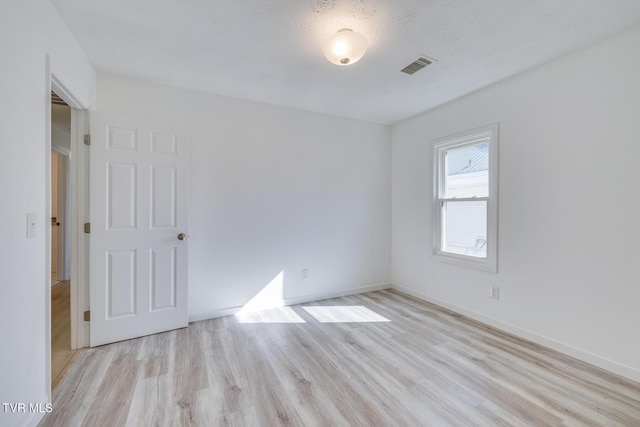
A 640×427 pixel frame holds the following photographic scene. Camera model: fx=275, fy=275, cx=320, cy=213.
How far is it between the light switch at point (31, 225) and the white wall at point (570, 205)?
12.0 feet

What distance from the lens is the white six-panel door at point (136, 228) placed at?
2430mm

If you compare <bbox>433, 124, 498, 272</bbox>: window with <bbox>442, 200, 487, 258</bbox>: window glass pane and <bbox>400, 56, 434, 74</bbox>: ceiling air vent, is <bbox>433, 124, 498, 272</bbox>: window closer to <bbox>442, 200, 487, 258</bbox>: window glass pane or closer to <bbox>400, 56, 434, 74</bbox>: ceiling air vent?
<bbox>442, 200, 487, 258</bbox>: window glass pane

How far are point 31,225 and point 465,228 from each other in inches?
146

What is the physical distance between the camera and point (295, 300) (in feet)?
11.6

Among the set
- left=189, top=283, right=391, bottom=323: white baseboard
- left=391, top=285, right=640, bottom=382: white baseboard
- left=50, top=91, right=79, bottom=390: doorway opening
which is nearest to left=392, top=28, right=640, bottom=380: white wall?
left=391, top=285, right=640, bottom=382: white baseboard

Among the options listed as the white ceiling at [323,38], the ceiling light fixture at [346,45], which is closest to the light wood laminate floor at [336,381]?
the ceiling light fixture at [346,45]

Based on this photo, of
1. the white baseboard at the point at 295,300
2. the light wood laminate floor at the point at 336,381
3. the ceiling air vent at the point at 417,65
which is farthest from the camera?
the white baseboard at the point at 295,300

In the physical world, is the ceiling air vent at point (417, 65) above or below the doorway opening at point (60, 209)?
above

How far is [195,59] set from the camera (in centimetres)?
236

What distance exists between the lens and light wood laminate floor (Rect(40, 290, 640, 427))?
1.64 metres

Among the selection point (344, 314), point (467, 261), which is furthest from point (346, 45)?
point (344, 314)

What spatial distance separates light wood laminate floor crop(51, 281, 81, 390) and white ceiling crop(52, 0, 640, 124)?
250 cm

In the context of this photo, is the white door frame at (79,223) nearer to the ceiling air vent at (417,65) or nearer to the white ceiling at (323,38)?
the white ceiling at (323,38)

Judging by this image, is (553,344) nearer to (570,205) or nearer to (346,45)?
(570,205)
